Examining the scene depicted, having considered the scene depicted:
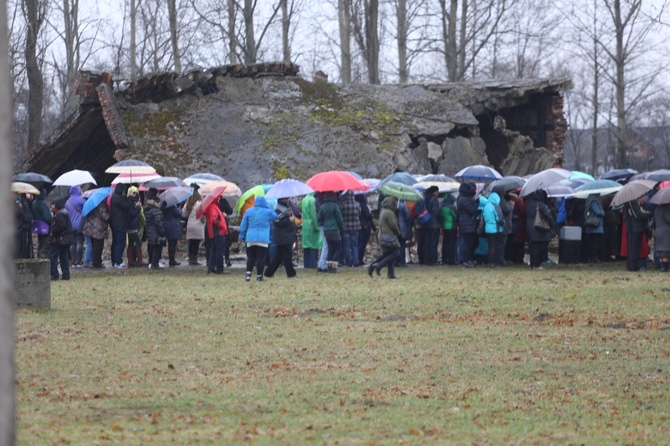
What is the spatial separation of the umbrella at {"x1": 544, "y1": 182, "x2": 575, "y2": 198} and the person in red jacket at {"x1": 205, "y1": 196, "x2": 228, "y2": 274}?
296 inches

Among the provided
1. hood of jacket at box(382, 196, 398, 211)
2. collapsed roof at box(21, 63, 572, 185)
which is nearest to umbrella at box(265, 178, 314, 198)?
hood of jacket at box(382, 196, 398, 211)

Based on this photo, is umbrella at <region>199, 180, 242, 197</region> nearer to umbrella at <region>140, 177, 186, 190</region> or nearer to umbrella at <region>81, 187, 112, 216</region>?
umbrella at <region>140, 177, 186, 190</region>

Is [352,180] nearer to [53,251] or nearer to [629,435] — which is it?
[53,251]

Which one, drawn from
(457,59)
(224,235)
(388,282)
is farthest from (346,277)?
(457,59)

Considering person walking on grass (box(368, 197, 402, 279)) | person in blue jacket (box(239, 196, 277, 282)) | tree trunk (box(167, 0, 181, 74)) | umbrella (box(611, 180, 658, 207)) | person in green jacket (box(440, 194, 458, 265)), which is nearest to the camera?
person in blue jacket (box(239, 196, 277, 282))

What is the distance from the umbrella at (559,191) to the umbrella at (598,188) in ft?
2.24

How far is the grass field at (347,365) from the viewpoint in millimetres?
8844

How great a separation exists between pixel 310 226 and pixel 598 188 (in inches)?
249

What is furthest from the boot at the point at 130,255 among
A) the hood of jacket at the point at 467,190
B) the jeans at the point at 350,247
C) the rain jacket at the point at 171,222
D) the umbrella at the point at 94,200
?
the hood of jacket at the point at 467,190

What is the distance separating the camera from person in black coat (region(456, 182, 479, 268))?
25.0m

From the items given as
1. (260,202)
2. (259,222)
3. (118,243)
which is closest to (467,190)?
(260,202)

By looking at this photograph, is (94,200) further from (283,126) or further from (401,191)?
(283,126)

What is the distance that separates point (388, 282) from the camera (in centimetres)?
2094

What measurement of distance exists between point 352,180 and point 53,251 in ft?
20.5
